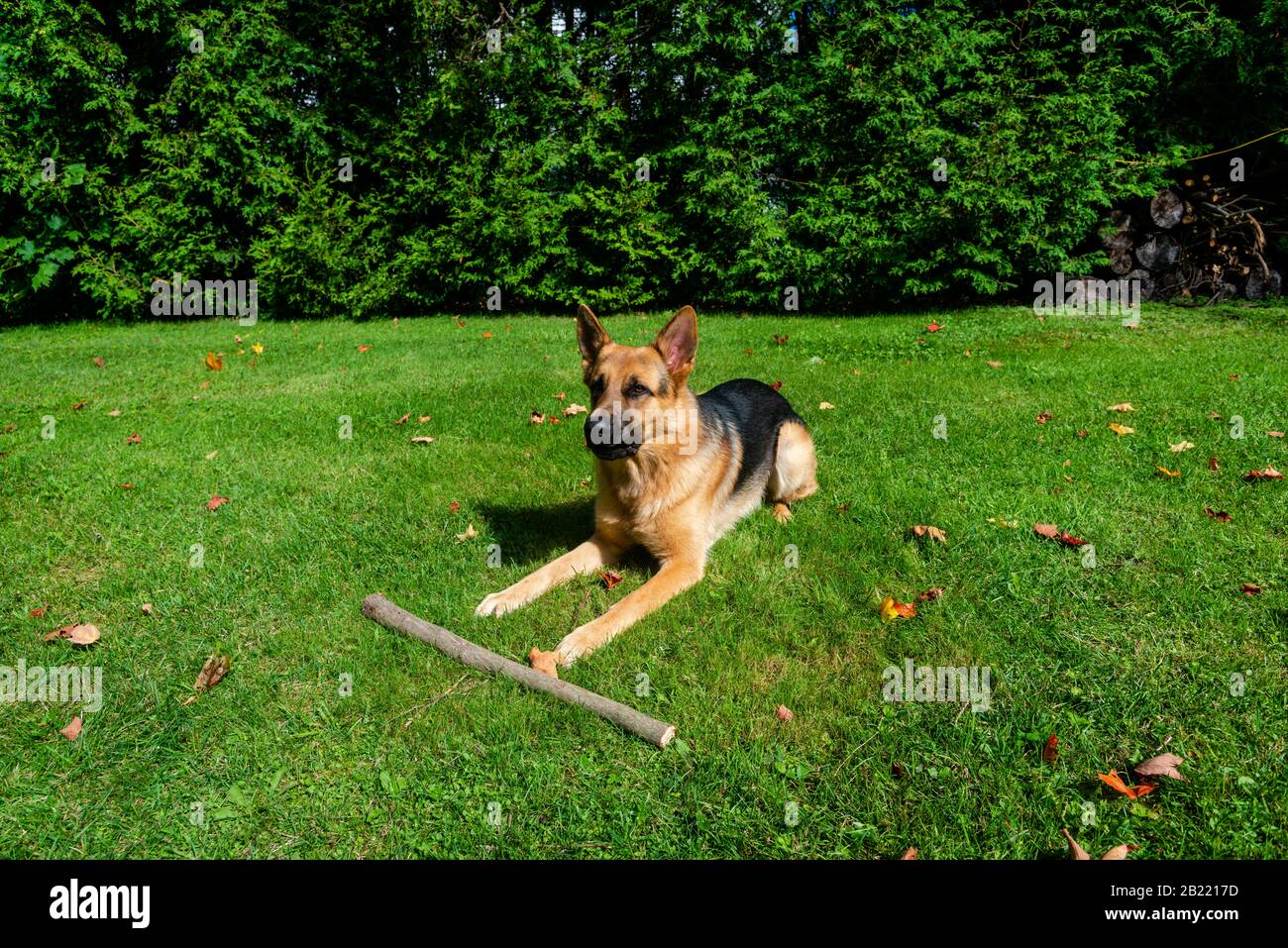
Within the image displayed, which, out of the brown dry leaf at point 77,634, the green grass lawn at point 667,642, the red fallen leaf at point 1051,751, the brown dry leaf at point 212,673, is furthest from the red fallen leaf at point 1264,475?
the brown dry leaf at point 77,634

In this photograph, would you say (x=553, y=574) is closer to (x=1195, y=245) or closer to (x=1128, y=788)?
(x=1128, y=788)

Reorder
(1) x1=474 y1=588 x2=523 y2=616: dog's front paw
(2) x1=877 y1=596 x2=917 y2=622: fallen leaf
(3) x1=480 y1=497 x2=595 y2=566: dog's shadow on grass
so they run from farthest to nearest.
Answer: (3) x1=480 y1=497 x2=595 y2=566: dog's shadow on grass
(1) x1=474 y1=588 x2=523 y2=616: dog's front paw
(2) x1=877 y1=596 x2=917 y2=622: fallen leaf

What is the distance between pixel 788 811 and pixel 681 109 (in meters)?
11.9

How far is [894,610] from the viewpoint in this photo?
334cm

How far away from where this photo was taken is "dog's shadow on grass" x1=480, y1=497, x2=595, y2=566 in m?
4.21

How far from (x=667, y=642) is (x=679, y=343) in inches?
65.8

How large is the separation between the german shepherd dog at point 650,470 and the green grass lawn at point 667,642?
0.56ft

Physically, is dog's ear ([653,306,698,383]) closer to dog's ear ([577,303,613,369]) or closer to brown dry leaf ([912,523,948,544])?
dog's ear ([577,303,613,369])

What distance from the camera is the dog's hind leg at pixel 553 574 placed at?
3553 mm

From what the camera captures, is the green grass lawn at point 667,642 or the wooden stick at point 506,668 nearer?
the green grass lawn at point 667,642

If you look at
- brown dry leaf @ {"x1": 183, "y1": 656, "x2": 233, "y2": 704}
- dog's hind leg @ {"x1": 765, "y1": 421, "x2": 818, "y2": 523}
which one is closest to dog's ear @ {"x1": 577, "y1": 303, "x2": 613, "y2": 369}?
dog's hind leg @ {"x1": 765, "y1": 421, "x2": 818, "y2": 523}

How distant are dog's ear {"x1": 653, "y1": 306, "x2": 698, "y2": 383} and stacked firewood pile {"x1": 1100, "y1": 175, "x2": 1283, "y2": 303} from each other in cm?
1004

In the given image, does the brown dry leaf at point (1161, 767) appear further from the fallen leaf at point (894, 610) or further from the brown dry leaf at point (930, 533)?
the brown dry leaf at point (930, 533)

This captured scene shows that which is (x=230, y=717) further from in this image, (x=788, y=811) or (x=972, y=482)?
(x=972, y=482)
